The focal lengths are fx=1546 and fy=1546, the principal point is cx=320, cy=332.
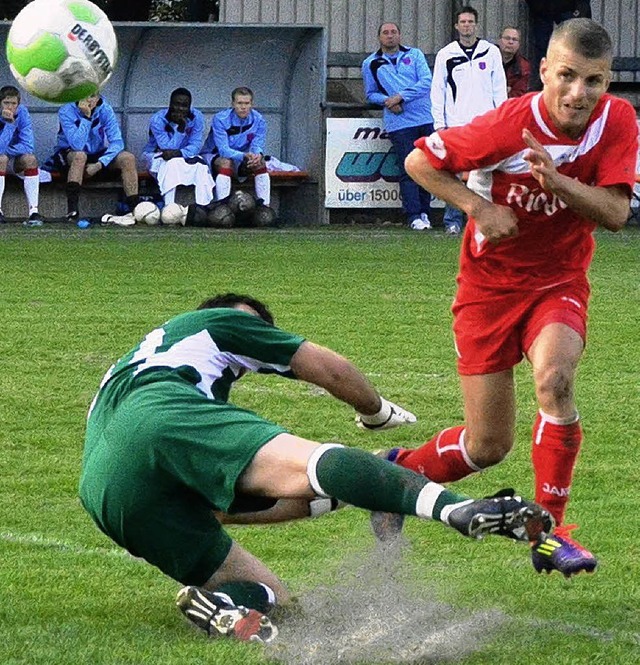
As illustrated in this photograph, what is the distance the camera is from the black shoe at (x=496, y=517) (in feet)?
12.8

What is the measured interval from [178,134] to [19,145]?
1773 mm

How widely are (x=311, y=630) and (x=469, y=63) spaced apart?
12.5m

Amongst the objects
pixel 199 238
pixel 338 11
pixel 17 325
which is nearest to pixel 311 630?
pixel 17 325

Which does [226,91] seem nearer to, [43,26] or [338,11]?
[338,11]

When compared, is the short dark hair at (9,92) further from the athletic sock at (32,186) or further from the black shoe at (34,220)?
the black shoe at (34,220)

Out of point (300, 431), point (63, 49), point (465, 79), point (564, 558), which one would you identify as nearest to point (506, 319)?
point (564, 558)

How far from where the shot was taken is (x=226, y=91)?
18953 millimetres

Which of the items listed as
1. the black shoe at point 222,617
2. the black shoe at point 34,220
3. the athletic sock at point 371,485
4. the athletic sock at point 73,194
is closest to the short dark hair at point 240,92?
the athletic sock at point 73,194

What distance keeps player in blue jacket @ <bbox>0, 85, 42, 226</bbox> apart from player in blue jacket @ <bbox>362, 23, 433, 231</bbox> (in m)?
3.80

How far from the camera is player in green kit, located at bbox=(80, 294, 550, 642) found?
4078mm

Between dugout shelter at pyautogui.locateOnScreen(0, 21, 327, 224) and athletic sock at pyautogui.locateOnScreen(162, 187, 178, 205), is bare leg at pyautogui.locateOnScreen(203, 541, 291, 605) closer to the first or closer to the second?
athletic sock at pyautogui.locateOnScreen(162, 187, 178, 205)

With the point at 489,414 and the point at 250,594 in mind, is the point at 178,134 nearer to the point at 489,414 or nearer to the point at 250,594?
the point at 489,414

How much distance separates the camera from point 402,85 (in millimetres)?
17094

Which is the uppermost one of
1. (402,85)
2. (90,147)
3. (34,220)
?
(402,85)
